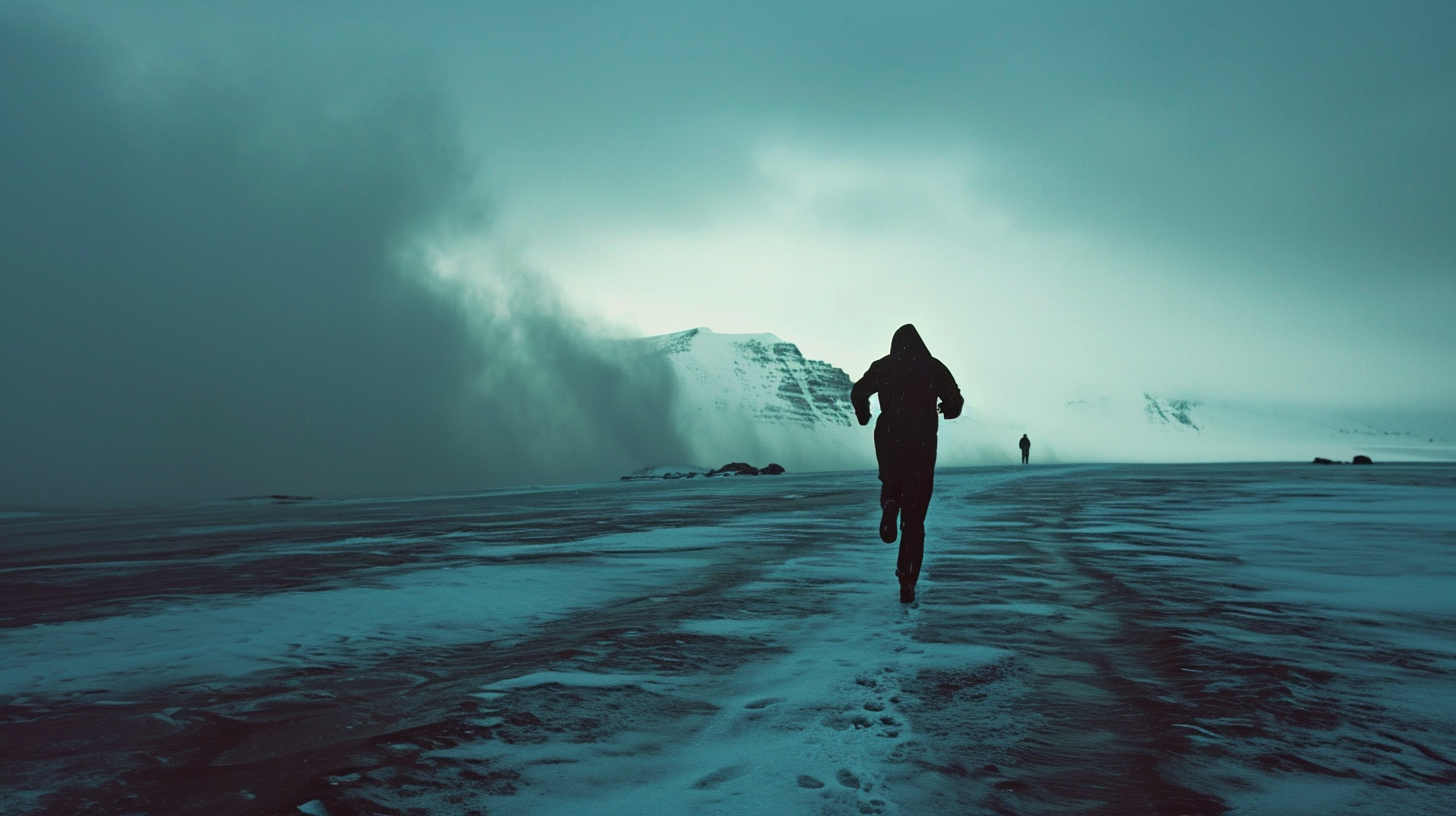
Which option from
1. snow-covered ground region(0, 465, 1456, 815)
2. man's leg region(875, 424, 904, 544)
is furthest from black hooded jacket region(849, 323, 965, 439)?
snow-covered ground region(0, 465, 1456, 815)

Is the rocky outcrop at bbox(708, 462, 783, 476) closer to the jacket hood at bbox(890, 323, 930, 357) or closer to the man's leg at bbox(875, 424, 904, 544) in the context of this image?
the jacket hood at bbox(890, 323, 930, 357)

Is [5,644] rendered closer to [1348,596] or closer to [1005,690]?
[1005,690]

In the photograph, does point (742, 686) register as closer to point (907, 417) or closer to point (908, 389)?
point (907, 417)

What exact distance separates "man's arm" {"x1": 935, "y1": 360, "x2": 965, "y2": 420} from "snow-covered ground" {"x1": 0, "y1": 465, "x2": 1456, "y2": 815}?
60.1 inches

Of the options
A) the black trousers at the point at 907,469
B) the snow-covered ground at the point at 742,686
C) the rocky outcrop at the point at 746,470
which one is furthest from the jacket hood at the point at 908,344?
the rocky outcrop at the point at 746,470

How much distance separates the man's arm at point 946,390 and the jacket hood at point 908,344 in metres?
0.19

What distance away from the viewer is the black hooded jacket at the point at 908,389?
24.3 ft

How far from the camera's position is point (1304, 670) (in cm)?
428

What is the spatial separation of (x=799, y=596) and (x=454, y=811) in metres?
4.45

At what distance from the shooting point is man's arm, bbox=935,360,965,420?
7652mm

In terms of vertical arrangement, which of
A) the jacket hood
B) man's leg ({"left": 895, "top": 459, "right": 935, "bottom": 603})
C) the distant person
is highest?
the jacket hood

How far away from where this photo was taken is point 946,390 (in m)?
7.69

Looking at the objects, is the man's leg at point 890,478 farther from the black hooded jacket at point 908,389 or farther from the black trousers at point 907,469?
the black hooded jacket at point 908,389

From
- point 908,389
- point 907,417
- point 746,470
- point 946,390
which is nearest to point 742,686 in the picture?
point 907,417
